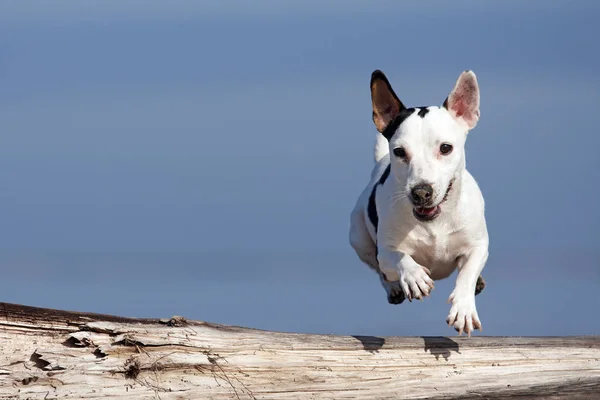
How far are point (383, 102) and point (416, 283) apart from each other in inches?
67.6

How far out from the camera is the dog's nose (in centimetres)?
770

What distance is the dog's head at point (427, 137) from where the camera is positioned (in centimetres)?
779

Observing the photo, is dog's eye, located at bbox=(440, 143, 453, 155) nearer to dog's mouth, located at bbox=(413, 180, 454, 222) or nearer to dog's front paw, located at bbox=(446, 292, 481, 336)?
dog's mouth, located at bbox=(413, 180, 454, 222)

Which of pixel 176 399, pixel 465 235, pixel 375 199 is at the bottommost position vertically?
pixel 176 399

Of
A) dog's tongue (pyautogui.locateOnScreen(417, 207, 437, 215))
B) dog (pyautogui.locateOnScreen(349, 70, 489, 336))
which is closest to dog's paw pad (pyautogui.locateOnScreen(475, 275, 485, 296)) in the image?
dog (pyautogui.locateOnScreen(349, 70, 489, 336))

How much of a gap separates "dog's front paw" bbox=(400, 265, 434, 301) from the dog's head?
1.80 feet

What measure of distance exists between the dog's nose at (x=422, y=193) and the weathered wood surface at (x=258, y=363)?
3.68ft

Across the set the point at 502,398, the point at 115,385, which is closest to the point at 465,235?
the point at 502,398

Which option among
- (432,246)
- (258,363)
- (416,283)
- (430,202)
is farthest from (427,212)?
(258,363)

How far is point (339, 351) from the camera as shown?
24.5ft

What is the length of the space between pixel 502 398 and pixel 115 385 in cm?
298

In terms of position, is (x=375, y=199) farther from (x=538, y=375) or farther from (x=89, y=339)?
(x=89, y=339)

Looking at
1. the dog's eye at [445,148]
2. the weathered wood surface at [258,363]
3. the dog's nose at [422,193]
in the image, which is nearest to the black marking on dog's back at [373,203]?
the dog's eye at [445,148]

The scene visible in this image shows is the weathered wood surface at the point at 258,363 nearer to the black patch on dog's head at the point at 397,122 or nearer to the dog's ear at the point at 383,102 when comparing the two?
the black patch on dog's head at the point at 397,122
